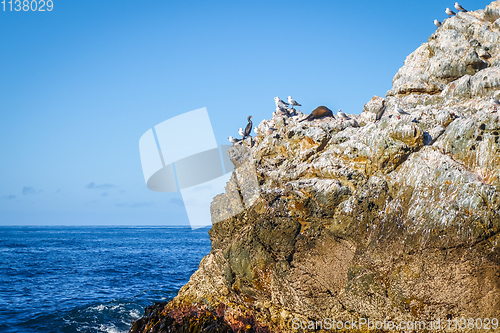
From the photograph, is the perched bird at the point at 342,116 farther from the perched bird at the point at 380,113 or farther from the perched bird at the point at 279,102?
the perched bird at the point at 279,102

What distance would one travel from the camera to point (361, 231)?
8.80 metres

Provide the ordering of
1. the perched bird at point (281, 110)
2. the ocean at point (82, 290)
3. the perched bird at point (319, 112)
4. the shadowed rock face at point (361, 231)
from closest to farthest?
the shadowed rock face at point (361, 231) < the perched bird at point (319, 112) < the perched bird at point (281, 110) < the ocean at point (82, 290)

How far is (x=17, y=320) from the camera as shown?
46.8ft

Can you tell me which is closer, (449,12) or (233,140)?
(233,140)

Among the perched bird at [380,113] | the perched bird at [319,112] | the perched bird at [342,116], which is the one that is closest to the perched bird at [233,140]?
the perched bird at [319,112]

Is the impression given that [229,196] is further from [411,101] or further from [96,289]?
[96,289]

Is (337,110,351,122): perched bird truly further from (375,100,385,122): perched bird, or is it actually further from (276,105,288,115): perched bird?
(276,105,288,115): perched bird

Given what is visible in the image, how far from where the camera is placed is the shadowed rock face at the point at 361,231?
7934 mm

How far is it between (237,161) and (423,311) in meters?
7.00

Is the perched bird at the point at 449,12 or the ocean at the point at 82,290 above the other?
the perched bird at the point at 449,12

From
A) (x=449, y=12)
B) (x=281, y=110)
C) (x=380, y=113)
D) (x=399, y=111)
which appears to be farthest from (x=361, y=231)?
(x=449, y=12)

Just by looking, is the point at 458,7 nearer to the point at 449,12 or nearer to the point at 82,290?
the point at 449,12

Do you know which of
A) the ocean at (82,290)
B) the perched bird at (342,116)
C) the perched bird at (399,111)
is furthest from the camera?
the ocean at (82,290)

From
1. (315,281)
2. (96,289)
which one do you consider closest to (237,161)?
(315,281)
